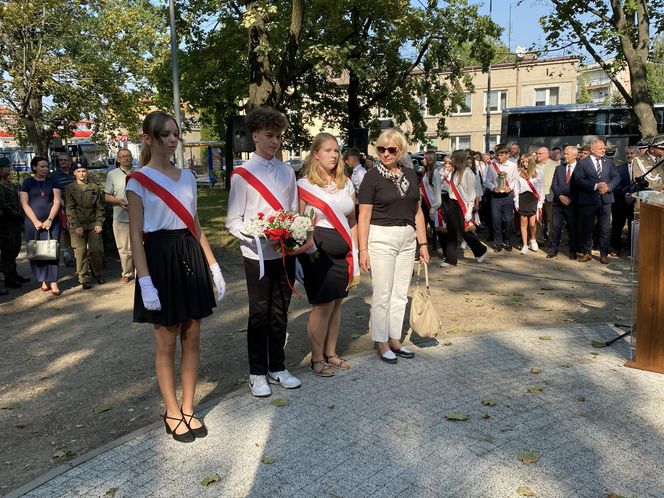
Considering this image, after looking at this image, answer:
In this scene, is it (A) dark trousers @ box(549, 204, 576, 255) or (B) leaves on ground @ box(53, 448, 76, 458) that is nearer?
(B) leaves on ground @ box(53, 448, 76, 458)

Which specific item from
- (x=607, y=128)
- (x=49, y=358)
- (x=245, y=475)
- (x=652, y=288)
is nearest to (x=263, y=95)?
(x=49, y=358)

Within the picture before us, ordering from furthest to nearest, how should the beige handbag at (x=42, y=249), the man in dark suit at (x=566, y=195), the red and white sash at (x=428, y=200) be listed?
the man in dark suit at (x=566, y=195) < the red and white sash at (x=428, y=200) < the beige handbag at (x=42, y=249)

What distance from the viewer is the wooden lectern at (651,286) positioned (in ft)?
15.6

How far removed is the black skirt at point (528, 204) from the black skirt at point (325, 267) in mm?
7600

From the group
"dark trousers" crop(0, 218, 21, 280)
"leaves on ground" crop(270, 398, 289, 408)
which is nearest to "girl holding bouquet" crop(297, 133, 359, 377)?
"leaves on ground" crop(270, 398, 289, 408)

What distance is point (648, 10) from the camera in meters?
14.4

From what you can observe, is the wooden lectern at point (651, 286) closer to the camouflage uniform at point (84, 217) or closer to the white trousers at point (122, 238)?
the white trousers at point (122, 238)

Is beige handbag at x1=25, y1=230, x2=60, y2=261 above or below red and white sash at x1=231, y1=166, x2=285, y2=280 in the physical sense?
below

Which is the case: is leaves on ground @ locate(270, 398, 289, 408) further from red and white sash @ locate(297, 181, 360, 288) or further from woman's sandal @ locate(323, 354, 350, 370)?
red and white sash @ locate(297, 181, 360, 288)

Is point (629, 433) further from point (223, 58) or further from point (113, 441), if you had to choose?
point (223, 58)

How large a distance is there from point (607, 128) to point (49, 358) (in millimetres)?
26710

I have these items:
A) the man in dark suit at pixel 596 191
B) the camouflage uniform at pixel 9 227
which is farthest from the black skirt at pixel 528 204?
the camouflage uniform at pixel 9 227

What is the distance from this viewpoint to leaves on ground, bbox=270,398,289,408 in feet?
14.5

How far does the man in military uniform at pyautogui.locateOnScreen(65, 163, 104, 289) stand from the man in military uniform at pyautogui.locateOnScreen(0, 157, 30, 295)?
92 centimetres
